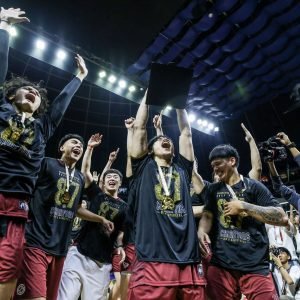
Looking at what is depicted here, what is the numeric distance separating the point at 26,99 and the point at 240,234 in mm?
1940

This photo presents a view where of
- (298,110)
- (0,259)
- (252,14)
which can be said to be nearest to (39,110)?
(0,259)

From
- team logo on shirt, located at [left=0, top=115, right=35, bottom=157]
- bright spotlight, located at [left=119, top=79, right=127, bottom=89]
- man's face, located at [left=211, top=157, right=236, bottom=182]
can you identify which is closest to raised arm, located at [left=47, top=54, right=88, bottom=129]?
team logo on shirt, located at [left=0, top=115, right=35, bottom=157]

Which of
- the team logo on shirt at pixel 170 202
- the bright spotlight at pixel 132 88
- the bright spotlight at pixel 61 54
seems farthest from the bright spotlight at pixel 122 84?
the team logo on shirt at pixel 170 202

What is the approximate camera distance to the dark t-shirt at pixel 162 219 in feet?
6.08

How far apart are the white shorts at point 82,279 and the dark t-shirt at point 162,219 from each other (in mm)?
1503

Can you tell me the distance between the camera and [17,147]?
1902 millimetres

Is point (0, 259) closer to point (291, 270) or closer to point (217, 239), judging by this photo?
point (217, 239)

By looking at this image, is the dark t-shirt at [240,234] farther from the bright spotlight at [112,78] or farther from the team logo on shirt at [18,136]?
the bright spotlight at [112,78]

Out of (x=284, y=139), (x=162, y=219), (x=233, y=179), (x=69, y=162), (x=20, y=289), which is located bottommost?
(x=20, y=289)

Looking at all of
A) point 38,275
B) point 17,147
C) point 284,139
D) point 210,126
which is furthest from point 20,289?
point 210,126

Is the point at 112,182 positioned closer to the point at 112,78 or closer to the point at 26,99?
the point at 26,99

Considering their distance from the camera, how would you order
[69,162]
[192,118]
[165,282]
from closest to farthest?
[165,282] < [69,162] < [192,118]

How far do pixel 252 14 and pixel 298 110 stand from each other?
465cm

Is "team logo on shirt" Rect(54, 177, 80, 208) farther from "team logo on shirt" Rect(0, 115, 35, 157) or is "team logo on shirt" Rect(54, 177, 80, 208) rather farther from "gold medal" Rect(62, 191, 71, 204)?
"team logo on shirt" Rect(0, 115, 35, 157)
